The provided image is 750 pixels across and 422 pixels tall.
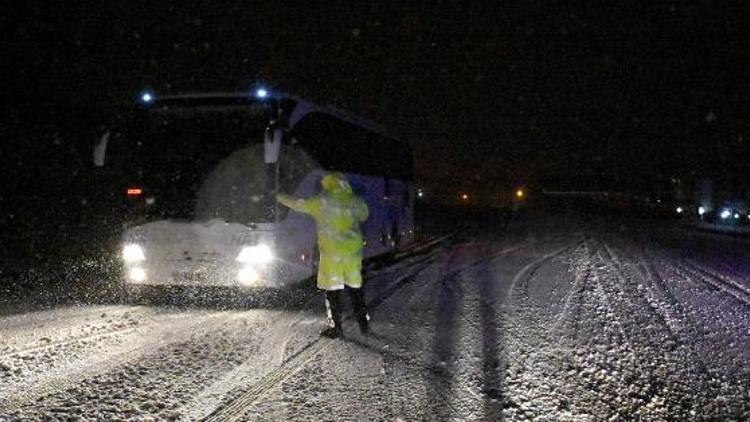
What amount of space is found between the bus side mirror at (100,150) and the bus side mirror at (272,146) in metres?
2.66

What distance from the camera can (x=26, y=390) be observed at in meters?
4.86

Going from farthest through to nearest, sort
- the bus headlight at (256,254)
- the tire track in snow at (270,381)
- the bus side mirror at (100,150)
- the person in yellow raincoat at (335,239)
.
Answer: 1. the bus side mirror at (100,150)
2. the bus headlight at (256,254)
3. the person in yellow raincoat at (335,239)
4. the tire track in snow at (270,381)

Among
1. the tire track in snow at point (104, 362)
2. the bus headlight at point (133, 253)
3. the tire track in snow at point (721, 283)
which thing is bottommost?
the tire track in snow at point (104, 362)

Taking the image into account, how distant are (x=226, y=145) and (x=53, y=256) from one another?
31.5 feet

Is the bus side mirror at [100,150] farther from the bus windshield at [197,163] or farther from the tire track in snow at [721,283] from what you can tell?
the tire track in snow at [721,283]

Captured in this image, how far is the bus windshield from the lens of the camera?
9.06m

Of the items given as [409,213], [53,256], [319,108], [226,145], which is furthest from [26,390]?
[409,213]

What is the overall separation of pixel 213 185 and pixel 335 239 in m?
3.19

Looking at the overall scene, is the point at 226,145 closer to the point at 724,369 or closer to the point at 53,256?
the point at 724,369

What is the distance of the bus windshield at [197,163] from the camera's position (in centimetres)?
906

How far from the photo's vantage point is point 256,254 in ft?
29.2

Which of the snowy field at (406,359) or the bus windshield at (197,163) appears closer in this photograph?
the snowy field at (406,359)

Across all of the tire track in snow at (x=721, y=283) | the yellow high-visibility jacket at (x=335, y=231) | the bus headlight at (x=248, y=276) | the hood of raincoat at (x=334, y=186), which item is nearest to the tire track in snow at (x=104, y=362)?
the bus headlight at (x=248, y=276)

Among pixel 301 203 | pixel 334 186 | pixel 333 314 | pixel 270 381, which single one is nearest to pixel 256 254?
pixel 301 203
